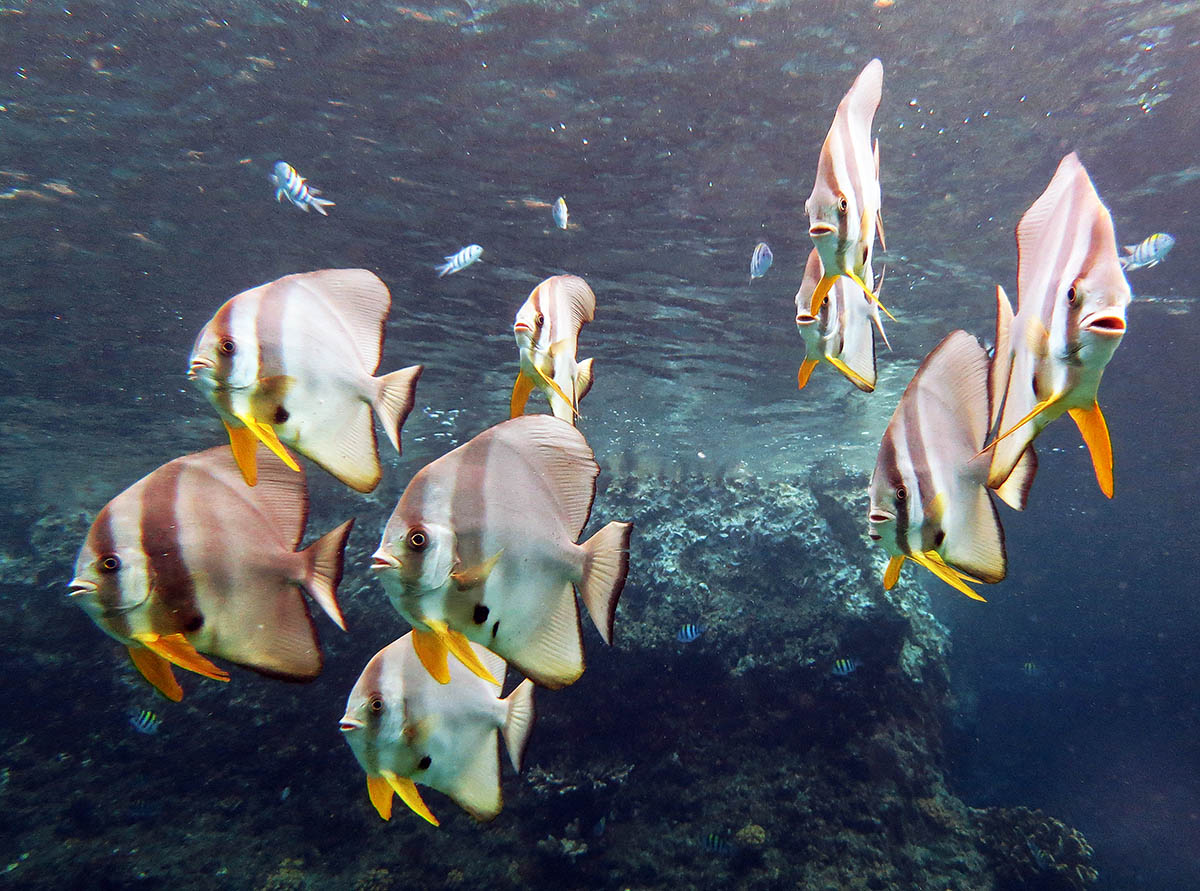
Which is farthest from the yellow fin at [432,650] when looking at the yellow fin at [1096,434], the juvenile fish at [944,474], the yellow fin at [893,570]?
the yellow fin at [1096,434]

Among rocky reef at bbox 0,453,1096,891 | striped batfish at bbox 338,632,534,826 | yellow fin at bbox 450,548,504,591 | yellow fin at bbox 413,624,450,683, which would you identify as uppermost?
yellow fin at bbox 450,548,504,591

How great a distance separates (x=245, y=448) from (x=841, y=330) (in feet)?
7.58

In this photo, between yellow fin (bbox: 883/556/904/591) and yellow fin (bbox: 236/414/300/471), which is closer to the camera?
yellow fin (bbox: 236/414/300/471)

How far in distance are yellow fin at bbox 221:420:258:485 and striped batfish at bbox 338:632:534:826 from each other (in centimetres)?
127

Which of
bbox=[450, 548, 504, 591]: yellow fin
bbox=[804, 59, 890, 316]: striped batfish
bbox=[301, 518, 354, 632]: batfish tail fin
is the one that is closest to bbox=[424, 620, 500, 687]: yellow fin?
bbox=[450, 548, 504, 591]: yellow fin

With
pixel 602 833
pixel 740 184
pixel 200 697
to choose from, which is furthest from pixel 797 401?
pixel 200 697

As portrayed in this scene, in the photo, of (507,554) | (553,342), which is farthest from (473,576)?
(553,342)

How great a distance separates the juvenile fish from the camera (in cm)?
177

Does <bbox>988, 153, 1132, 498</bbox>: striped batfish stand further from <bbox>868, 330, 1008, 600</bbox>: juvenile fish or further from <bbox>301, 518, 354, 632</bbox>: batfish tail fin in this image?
<bbox>301, 518, 354, 632</bbox>: batfish tail fin

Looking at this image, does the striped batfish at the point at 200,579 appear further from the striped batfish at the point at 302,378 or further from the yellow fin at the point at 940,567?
the yellow fin at the point at 940,567

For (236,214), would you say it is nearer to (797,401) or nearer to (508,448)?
(508,448)

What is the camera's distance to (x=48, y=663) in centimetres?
1299

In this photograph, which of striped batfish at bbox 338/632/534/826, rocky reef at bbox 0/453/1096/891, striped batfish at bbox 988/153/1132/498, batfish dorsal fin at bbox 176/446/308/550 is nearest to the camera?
striped batfish at bbox 988/153/1132/498

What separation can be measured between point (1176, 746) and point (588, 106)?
40.5 meters
